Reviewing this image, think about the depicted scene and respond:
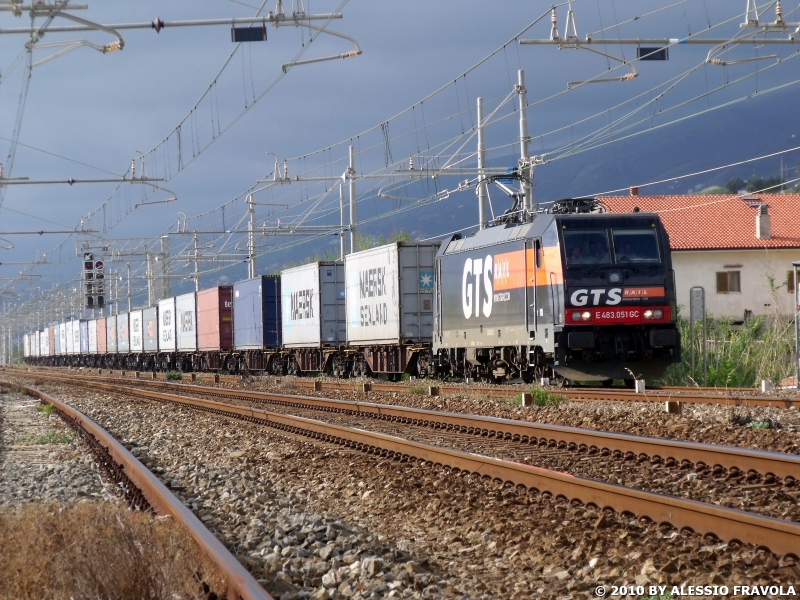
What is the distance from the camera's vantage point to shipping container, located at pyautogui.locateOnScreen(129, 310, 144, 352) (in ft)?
202

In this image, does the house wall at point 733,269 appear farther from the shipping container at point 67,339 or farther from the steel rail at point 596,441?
the shipping container at point 67,339

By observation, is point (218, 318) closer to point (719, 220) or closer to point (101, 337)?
point (719, 220)

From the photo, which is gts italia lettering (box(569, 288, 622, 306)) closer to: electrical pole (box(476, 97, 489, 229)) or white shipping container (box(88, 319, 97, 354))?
electrical pole (box(476, 97, 489, 229))

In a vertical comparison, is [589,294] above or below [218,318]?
below

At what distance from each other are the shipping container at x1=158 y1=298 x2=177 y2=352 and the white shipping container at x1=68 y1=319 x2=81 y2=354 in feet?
83.7

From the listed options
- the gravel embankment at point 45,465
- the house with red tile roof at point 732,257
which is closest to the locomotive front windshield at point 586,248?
the gravel embankment at point 45,465

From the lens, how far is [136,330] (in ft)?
205

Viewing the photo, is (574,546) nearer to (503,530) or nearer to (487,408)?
(503,530)

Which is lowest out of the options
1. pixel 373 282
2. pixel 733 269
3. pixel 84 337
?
pixel 84 337

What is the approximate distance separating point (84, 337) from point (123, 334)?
1383 centimetres

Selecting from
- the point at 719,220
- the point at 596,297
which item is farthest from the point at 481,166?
the point at 719,220

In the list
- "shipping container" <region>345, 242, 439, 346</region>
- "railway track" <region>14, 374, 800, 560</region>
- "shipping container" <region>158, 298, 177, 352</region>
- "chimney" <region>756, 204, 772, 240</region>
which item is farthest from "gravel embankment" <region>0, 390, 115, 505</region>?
"chimney" <region>756, 204, 772, 240</region>

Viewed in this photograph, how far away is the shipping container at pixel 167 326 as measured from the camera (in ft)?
176

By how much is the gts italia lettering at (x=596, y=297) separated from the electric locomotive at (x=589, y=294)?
0.7 inches
